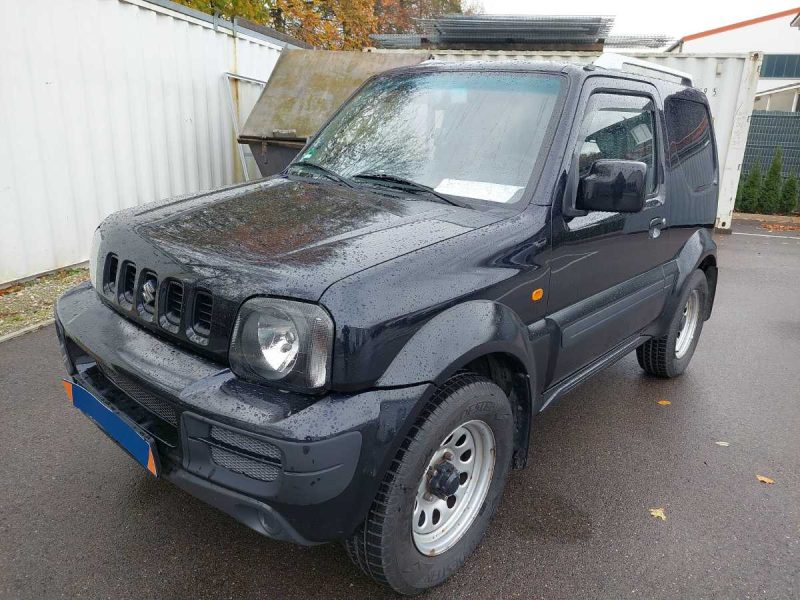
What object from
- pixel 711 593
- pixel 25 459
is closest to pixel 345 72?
pixel 25 459

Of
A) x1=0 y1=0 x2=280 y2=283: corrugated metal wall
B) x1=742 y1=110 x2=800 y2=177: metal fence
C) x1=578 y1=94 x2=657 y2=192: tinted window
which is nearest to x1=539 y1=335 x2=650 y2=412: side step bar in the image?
x1=578 y1=94 x2=657 y2=192: tinted window

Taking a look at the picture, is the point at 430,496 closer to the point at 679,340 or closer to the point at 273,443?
the point at 273,443

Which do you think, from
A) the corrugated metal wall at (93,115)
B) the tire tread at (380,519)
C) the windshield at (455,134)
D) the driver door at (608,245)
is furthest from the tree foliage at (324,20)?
the tire tread at (380,519)

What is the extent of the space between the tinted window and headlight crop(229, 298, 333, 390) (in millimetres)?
1584

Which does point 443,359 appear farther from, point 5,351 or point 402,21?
point 402,21

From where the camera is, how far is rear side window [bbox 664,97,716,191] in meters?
3.62

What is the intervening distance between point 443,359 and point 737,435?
2.60 m

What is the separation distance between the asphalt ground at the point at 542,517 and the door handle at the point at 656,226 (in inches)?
47.2

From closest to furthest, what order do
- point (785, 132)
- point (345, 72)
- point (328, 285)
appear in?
1. point (328, 285)
2. point (345, 72)
3. point (785, 132)

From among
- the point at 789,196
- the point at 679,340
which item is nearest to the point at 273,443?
the point at 679,340

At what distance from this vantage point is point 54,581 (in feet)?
7.64

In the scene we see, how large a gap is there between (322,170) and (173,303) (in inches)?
49.0

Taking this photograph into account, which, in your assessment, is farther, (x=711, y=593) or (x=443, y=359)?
Answer: (x=711, y=593)

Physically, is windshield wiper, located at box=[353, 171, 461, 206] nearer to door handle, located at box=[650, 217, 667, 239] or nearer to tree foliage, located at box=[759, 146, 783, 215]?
door handle, located at box=[650, 217, 667, 239]
